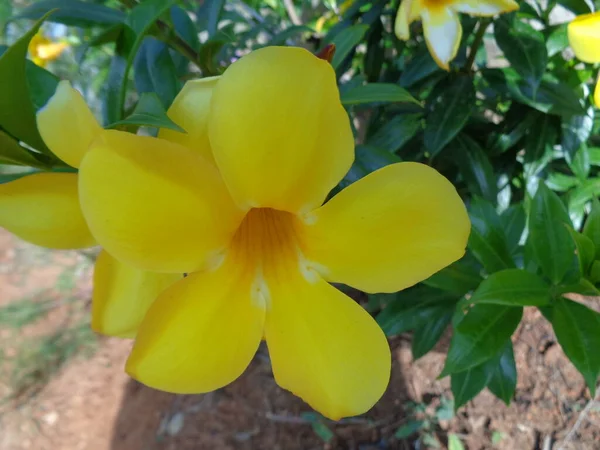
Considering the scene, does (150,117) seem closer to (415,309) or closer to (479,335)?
(479,335)

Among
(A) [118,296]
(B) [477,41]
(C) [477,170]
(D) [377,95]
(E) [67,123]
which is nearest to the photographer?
(E) [67,123]

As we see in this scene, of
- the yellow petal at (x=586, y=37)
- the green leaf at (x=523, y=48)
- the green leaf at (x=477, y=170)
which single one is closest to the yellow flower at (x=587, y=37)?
the yellow petal at (x=586, y=37)

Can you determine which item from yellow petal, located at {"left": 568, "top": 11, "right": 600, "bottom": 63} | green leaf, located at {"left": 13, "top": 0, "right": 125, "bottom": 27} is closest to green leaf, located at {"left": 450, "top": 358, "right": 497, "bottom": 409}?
yellow petal, located at {"left": 568, "top": 11, "right": 600, "bottom": 63}

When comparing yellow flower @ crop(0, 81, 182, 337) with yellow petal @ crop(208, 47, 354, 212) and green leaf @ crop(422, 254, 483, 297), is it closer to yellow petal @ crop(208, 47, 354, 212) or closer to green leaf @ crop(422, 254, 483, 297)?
yellow petal @ crop(208, 47, 354, 212)

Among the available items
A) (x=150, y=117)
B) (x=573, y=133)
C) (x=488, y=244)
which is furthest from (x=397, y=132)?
(x=150, y=117)

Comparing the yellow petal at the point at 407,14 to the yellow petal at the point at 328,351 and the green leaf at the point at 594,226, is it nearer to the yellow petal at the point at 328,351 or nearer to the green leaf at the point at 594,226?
the green leaf at the point at 594,226

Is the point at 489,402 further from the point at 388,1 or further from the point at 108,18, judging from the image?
the point at 108,18
